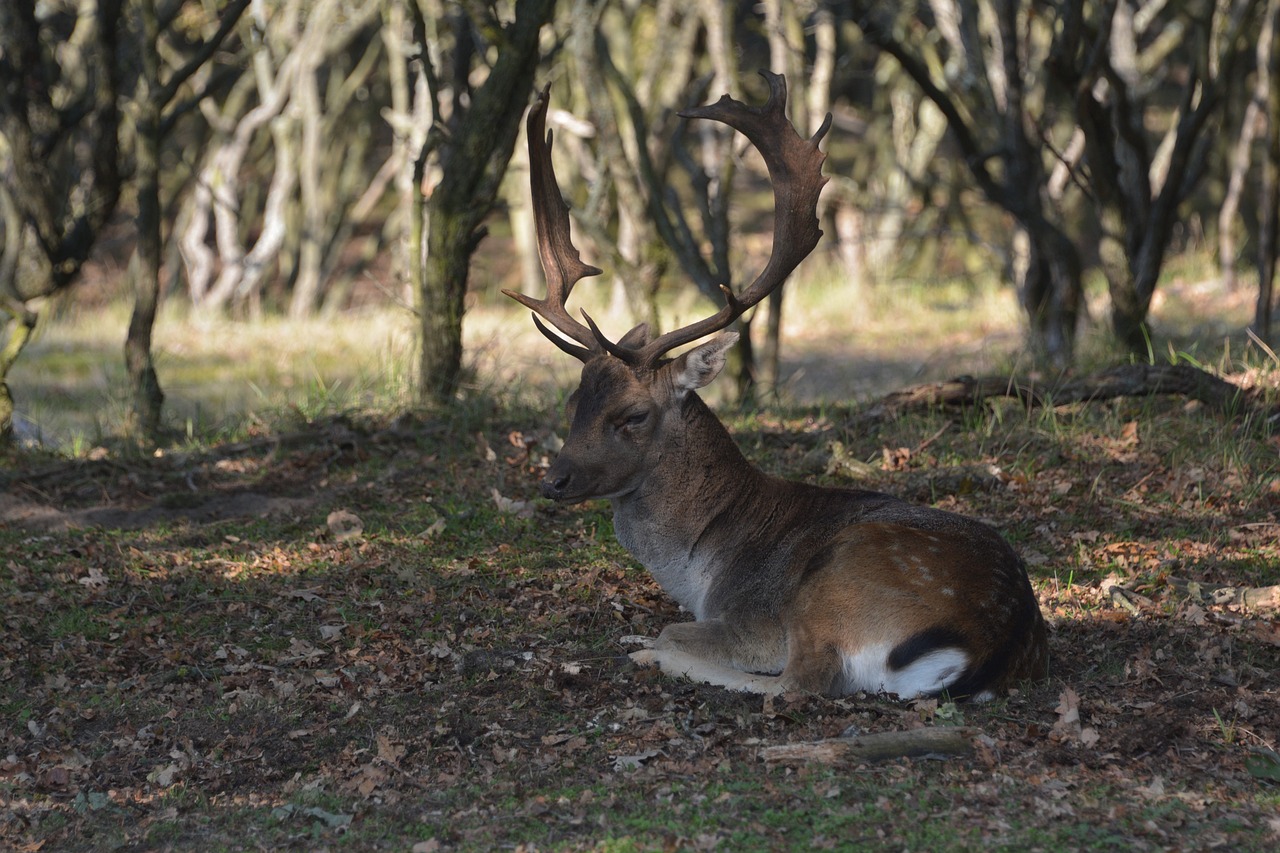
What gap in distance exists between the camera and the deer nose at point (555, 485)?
5457 mm

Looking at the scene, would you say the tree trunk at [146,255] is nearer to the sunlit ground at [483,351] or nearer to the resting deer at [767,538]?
the sunlit ground at [483,351]

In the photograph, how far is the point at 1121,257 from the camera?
9289mm

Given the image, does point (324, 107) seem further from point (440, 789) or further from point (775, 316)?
point (440, 789)

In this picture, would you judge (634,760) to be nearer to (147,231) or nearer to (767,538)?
(767,538)

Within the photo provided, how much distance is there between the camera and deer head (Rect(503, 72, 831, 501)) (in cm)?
559

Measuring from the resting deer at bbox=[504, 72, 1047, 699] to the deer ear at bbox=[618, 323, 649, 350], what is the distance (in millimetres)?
16

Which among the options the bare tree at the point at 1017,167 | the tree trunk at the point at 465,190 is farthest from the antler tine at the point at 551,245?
the bare tree at the point at 1017,167

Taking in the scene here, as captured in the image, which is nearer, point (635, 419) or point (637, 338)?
point (635, 419)

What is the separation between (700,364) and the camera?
5641mm

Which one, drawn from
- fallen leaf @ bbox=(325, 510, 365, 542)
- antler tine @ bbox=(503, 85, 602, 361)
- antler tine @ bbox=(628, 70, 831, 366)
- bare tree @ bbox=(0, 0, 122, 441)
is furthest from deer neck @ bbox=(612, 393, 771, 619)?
bare tree @ bbox=(0, 0, 122, 441)

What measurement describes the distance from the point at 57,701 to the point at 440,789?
174 centimetres

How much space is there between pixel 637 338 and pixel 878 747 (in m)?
2.25

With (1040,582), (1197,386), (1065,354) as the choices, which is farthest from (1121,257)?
(1040,582)

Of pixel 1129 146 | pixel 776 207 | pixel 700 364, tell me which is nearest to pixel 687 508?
pixel 700 364
